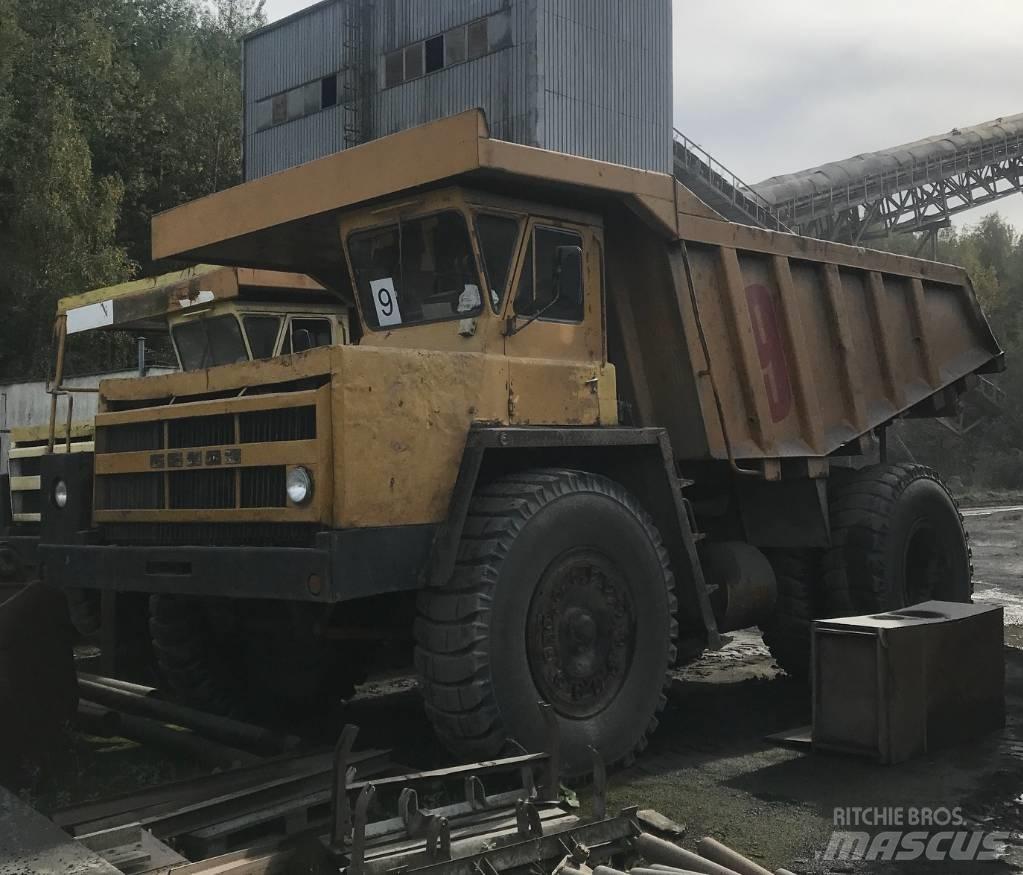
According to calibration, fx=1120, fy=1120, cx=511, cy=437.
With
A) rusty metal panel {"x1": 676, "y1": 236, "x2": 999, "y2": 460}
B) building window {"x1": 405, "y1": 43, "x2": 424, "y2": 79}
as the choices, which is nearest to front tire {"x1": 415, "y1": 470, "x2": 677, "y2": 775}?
rusty metal panel {"x1": 676, "y1": 236, "x2": 999, "y2": 460}

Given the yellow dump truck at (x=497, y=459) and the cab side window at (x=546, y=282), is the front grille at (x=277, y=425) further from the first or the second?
the cab side window at (x=546, y=282)

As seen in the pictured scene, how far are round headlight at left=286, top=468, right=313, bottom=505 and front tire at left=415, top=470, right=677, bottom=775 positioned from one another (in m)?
0.70

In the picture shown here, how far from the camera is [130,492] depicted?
5.47 metres

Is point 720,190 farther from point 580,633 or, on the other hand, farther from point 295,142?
point 580,633

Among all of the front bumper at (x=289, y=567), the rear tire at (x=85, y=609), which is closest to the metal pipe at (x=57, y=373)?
the rear tire at (x=85, y=609)

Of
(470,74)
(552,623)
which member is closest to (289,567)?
(552,623)

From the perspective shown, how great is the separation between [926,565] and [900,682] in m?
2.78

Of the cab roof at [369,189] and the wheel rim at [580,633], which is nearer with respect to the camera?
the wheel rim at [580,633]

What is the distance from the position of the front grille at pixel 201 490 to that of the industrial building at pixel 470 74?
1616 centimetres

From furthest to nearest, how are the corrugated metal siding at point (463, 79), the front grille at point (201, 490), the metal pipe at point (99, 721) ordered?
the corrugated metal siding at point (463, 79) < the metal pipe at point (99, 721) < the front grille at point (201, 490)

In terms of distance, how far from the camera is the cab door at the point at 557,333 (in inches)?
213

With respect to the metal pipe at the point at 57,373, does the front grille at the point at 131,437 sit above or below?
below

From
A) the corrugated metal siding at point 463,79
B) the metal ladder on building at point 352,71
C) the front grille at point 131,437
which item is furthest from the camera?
the metal ladder on building at point 352,71

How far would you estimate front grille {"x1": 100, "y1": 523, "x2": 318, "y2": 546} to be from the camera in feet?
15.6
